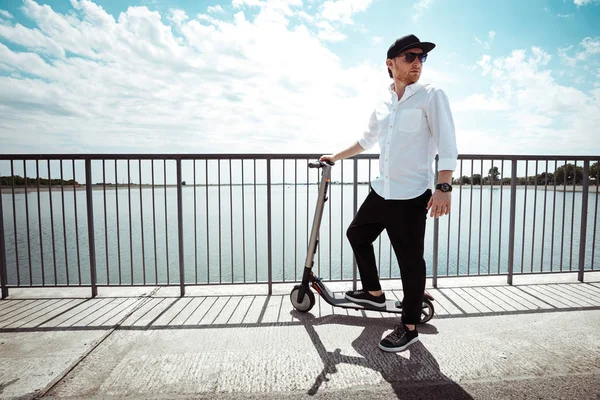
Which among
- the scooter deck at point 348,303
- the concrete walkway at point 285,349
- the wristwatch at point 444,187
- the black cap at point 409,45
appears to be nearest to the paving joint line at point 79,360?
the concrete walkway at point 285,349

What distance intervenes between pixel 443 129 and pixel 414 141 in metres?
0.20

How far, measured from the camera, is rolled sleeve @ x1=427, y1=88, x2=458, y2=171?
199 centimetres

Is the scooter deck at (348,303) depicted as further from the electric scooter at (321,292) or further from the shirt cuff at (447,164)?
the shirt cuff at (447,164)

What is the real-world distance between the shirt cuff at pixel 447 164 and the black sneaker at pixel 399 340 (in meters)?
1.07

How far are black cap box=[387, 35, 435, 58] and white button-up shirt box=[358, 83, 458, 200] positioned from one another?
8.9 inches

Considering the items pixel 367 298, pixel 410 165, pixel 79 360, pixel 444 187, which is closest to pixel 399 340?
pixel 367 298

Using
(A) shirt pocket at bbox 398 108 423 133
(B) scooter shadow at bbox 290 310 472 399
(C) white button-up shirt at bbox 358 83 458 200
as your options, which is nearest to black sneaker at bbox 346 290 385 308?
(B) scooter shadow at bbox 290 310 472 399

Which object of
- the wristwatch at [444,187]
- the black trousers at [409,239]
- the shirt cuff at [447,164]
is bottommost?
the black trousers at [409,239]

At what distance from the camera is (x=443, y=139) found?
6.61 ft

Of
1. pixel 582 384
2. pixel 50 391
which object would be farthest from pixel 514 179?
pixel 50 391

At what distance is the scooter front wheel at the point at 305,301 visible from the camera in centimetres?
274

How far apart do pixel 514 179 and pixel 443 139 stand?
6.89 ft

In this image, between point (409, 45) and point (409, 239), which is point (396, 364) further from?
point (409, 45)

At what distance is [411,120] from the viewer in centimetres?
213
